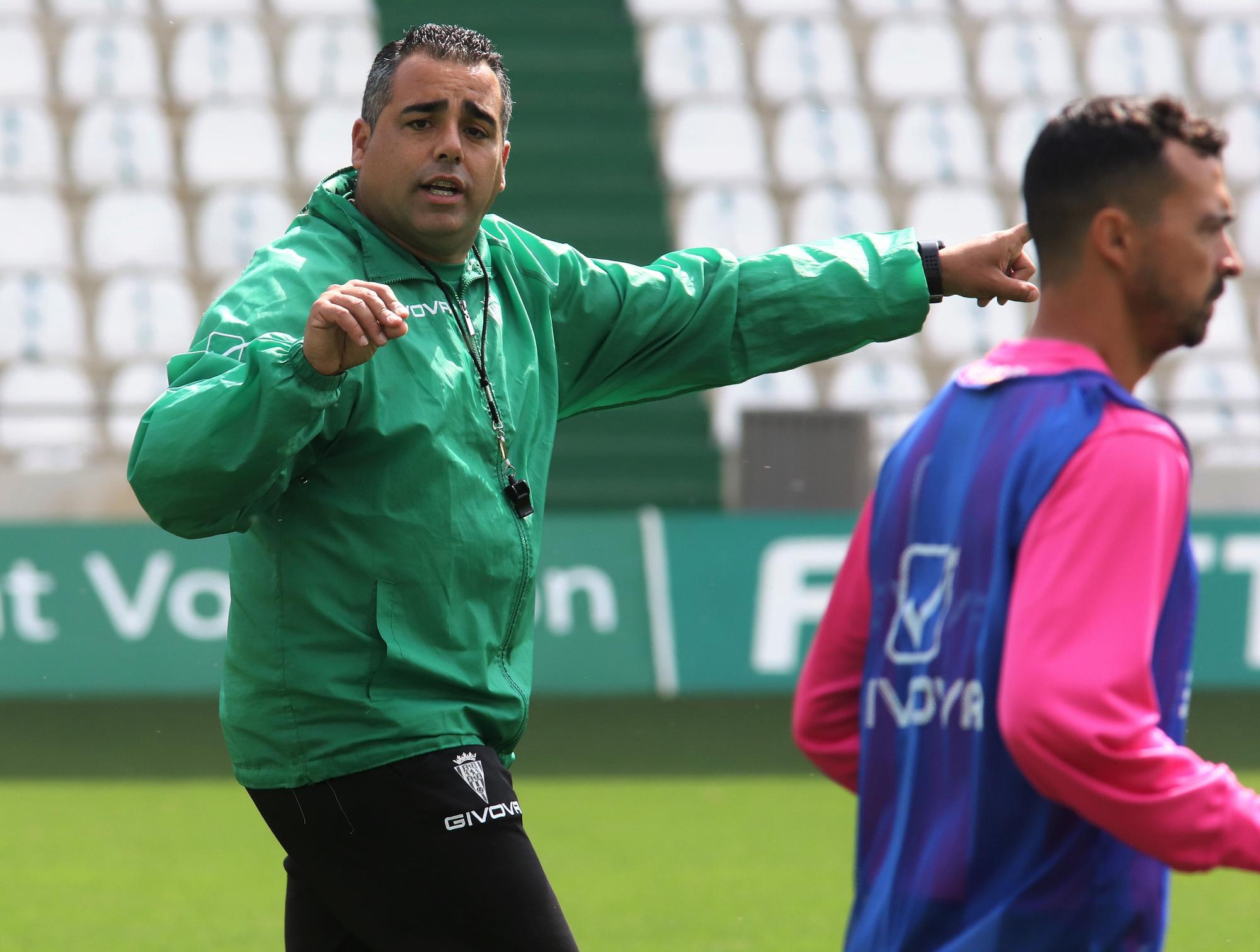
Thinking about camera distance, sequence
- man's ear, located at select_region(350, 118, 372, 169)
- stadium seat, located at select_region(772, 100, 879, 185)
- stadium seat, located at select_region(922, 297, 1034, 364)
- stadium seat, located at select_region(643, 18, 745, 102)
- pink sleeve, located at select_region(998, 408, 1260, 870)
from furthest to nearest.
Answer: stadium seat, located at select_region(643, 18, 745, 102), stadium seat, located at select_region(772, 100, 879, 185), stadium seat, located at select_region(922, 297, 1034, 364), man's ear, located at select_region(350, 118, 372, 169), pink sleeve, located at select_region(998, 408, 1260, 870)

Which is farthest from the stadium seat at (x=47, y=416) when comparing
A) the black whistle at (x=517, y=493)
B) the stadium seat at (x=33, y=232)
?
the black whistle at (x=517, y=493)

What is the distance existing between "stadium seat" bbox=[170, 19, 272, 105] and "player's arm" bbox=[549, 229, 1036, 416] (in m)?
11.5

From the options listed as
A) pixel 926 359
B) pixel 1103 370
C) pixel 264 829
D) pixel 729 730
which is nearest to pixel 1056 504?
pixel 1103 370

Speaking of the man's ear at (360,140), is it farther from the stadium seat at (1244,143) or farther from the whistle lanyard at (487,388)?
the stadium seat at (1244,143)

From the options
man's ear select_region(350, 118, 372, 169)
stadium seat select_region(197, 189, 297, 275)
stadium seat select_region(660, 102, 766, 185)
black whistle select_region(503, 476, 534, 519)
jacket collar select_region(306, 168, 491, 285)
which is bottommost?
black whistle select_region(503, 476, 534, 519)

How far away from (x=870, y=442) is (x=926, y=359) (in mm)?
3367

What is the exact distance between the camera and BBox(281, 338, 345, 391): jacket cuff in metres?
2.54

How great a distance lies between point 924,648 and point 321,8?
13.5 metres

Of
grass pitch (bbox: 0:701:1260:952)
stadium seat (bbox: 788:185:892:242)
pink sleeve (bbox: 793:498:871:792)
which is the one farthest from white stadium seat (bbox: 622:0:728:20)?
pink sleeve (bbox: 793:498:871:792)

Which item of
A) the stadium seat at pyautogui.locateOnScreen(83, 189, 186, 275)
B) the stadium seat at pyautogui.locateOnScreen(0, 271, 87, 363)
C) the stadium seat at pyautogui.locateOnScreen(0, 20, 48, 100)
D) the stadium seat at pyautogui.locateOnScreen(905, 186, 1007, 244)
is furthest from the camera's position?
the stadium seat at pyautogui.locateOnScreen(0, 20, 48, 100)

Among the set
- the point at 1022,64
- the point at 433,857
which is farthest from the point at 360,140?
the point at 1022,64

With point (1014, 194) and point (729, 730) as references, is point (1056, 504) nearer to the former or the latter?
point (729, 730)

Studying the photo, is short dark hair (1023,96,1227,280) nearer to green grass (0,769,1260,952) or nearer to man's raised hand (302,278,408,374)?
man's raised hand (302,278,408,374)

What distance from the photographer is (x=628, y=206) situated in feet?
46.1
